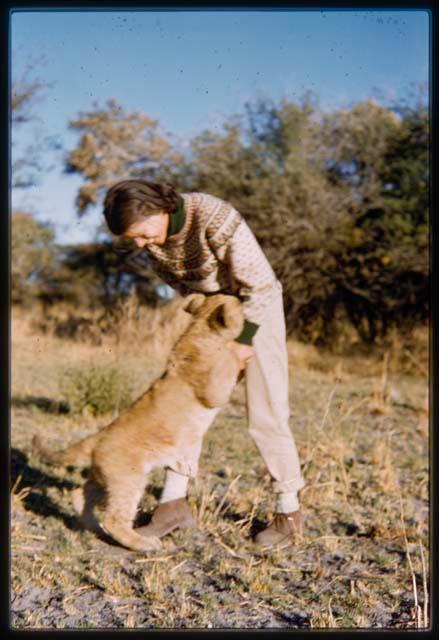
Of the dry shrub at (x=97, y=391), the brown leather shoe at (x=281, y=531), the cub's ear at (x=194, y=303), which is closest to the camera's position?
the cub's ear at (x=194, y=303)

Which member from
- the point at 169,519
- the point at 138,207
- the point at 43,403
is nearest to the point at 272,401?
the point at 169,519

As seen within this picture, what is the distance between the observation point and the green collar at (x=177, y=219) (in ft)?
11.1

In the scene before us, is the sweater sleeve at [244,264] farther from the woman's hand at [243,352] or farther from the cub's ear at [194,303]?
the cub's ear at [194,303]

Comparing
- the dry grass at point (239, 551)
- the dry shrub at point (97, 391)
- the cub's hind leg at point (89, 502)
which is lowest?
the dry grass at point (239, 551)

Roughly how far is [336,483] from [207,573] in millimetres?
1637

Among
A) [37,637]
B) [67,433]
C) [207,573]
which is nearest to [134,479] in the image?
[207,573]

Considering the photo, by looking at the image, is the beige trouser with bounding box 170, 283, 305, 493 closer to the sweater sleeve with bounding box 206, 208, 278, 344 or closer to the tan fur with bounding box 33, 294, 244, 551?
the sweater sleeve with bounding box 206, 208, 278, 344

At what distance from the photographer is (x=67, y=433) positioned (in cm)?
639

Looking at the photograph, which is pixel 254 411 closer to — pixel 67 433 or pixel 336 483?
pixel 336 483

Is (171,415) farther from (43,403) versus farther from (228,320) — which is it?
(43,403)

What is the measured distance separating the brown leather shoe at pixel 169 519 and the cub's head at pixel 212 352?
0.94 metres

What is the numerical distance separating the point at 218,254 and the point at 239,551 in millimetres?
1619

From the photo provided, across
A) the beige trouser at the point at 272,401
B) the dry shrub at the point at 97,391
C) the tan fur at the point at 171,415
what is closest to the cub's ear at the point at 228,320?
the tan fur at the point at 171,415

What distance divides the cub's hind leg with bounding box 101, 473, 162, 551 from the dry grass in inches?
4.4
